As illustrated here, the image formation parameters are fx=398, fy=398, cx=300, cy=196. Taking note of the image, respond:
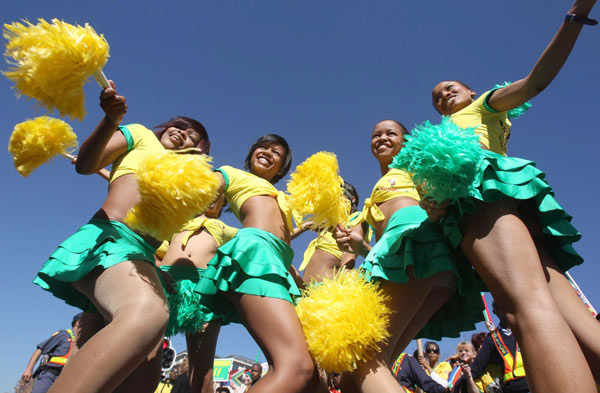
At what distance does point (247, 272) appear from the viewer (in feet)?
7.17

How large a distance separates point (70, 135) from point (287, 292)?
172cm

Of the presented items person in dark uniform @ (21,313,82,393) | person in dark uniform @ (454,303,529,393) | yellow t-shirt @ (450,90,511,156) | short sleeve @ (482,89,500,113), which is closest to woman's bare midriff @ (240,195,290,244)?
yellow t-shirt @ (450,90,511,156)

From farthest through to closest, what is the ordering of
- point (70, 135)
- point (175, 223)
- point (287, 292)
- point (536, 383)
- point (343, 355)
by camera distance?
point (70, 135) → point (287, 292) → point (175, 223) → point (343, 355) → point (536, 383)

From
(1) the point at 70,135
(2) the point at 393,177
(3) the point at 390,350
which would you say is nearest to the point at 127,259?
(1) the point at 70,135

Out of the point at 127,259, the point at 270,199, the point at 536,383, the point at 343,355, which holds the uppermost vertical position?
the point at 270,199

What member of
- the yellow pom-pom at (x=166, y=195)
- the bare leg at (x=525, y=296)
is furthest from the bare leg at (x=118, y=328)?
the bare leg at (x=525, y=296)

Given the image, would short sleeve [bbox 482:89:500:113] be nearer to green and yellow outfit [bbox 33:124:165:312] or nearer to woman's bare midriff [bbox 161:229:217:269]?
green and yellow outfit [bbox 33:124:165:312]

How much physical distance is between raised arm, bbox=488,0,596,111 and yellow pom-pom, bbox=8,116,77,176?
265cm

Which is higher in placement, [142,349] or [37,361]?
[37,361]

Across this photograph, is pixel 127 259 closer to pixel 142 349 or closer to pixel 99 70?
pixel 142 349

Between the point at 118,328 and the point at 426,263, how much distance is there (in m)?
1.50

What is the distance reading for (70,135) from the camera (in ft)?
8.38

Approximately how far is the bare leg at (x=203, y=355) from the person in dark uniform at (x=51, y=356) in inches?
144

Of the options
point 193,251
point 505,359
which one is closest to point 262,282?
point 193,251
